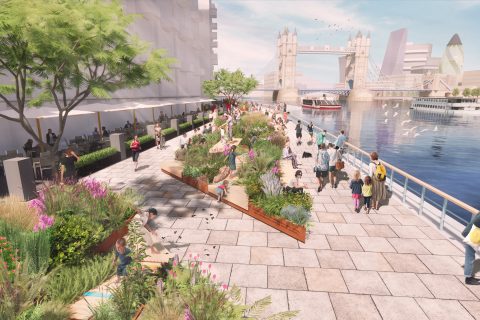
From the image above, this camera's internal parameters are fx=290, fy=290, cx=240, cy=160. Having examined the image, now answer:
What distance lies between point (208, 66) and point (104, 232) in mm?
59060

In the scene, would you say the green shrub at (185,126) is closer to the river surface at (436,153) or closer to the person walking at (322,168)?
the person walking at (322,168)

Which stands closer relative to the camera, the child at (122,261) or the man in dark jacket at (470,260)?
the child at (122,261)

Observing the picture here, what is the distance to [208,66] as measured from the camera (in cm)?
6150

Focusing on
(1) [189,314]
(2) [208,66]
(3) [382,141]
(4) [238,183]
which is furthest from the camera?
(2) [208,66]

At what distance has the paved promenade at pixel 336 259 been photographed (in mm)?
5160

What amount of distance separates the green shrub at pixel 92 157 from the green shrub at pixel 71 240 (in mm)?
7631

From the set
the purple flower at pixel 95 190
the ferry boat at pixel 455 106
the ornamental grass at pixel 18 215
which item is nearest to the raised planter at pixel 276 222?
the purple flower at pixel 95 190

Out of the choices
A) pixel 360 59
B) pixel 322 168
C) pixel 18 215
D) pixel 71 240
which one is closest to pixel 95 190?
pixel 18 215

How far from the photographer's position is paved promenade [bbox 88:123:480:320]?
516cm

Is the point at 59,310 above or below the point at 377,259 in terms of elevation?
above

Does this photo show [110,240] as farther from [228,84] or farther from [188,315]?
[228,84]

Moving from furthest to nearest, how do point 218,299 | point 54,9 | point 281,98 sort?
point 281,98, point 54,9, point 218,299

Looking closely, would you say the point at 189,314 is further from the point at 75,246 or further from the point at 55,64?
the point at 55,64

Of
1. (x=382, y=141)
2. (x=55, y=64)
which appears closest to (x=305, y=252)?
(x=55, y=64)
